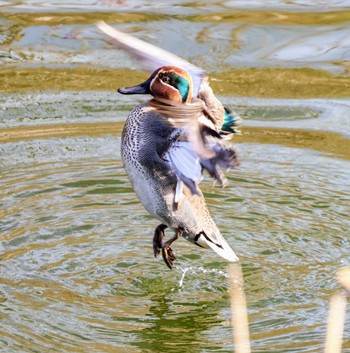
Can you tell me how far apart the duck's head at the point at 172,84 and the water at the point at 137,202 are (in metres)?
0.94

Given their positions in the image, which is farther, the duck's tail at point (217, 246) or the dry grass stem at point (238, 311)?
the duck's tail at point (217, 246)

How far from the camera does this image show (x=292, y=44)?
9.43 m

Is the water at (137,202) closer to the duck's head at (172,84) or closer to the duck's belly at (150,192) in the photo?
the duck's belly at (150,192)

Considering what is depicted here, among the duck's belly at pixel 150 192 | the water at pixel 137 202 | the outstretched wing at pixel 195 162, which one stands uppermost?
the outstretched wing at pixel 195 162

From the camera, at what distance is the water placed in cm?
515

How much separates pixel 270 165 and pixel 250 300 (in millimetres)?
2069

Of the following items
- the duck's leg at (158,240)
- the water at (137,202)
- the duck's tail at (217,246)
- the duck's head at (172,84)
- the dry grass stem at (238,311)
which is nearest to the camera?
the dry grass stem at (238,311)

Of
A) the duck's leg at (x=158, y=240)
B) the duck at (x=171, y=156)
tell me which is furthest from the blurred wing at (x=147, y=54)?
the duck's leg at (x=158, y=240)

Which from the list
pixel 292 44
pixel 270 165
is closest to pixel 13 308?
pixel 270 165

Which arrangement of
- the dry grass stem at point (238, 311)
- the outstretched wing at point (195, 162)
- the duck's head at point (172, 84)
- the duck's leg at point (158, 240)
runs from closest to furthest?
the dry grass stem at point (238, 311) → the outstretched wing at point (195, 162) → the duck's head at point (172, 84) → the duck's leg at point (158, 240)

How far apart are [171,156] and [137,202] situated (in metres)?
1.50

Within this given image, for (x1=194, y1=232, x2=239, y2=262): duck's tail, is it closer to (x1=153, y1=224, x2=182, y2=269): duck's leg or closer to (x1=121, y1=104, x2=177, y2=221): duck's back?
(x1=153, y1=224, x2=182, y2=269): duck's leg

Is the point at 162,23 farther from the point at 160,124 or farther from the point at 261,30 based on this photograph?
the point at 160,124

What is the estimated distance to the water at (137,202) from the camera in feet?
16.9
